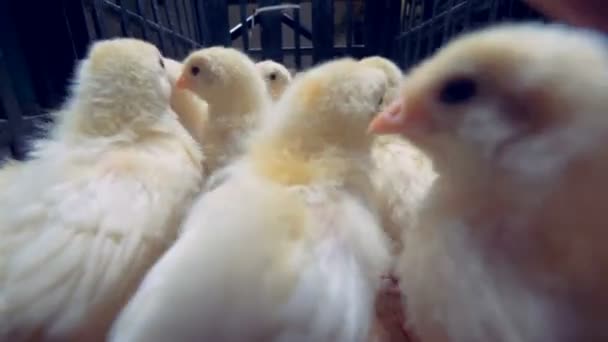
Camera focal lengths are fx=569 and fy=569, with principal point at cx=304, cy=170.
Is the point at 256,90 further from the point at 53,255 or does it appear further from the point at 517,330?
the point at 517,330

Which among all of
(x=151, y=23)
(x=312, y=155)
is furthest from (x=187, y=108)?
(x=312, y=155)

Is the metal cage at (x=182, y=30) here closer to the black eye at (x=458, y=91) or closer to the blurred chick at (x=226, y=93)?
the blurred chick at (x=226, y=93)

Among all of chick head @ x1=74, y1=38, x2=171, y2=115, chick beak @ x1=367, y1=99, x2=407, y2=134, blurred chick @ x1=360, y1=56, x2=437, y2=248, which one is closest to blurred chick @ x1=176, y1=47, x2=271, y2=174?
chick head @ x1=74, y1=38, x2=171, y2=115

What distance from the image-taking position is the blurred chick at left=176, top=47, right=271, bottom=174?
103 cm

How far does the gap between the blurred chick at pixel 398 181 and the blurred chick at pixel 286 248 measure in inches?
4.1

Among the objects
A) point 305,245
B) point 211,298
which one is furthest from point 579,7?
point 211,298

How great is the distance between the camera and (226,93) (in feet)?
3.41

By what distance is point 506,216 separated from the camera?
56cm

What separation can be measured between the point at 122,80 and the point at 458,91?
542 mm

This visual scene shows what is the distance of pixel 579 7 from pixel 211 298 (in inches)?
20.2

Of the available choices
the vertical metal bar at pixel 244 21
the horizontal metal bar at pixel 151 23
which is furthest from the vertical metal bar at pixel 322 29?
the horizontal metal bar at pixel 151 23

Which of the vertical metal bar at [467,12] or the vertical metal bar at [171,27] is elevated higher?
the vertical metal bar at [467,12]

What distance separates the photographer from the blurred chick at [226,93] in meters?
1.03

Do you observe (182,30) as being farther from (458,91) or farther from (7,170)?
(458,91)
